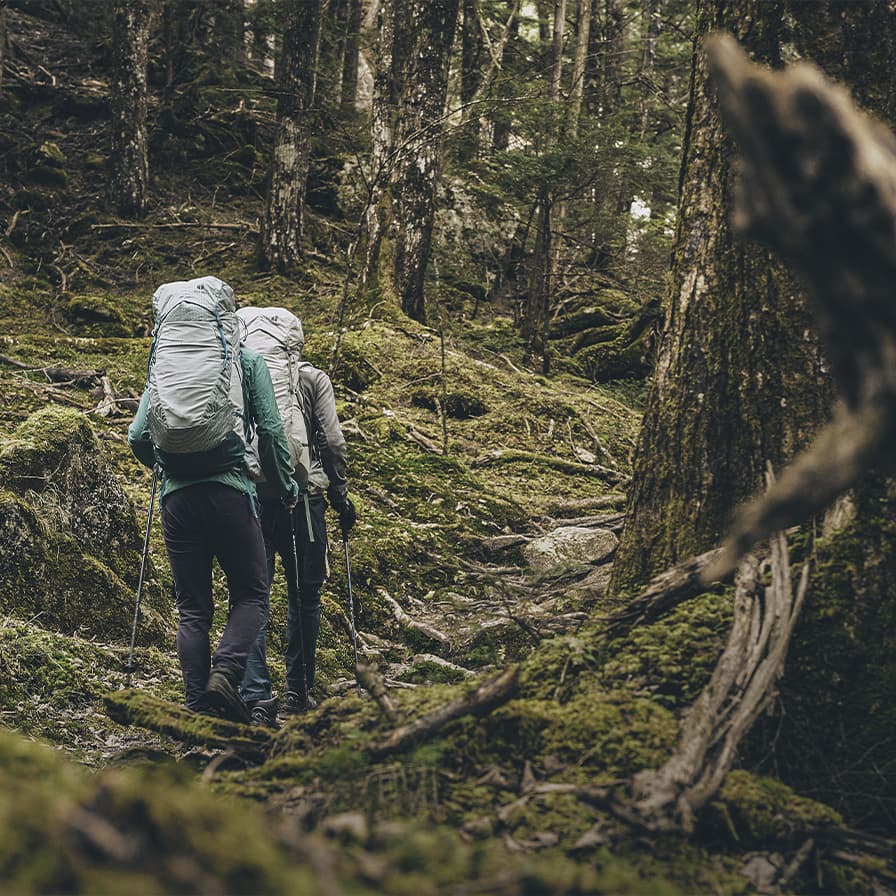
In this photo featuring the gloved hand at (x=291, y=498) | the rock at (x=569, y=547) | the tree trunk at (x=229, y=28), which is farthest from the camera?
the tree trunk at (x=229, y=28)

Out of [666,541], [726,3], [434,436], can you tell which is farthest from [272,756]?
[434,436]

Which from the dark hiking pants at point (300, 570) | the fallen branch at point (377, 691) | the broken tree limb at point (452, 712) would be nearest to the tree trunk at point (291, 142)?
the dark hiking pants at point (300, 570)

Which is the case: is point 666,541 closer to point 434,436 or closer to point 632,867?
point 632,867

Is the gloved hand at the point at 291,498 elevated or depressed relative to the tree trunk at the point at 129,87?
depressed

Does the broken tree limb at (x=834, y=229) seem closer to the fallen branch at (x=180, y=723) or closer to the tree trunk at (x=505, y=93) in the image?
the fallen branch at (x=180, y=723)

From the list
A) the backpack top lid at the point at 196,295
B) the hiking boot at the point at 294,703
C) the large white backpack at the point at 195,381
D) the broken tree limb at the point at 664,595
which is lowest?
the hiking boot at the point at 294,703

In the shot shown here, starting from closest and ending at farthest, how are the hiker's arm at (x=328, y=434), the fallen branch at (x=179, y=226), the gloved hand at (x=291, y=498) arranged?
the gloved hand at (x=291, y=498) < the hiker's arm at (x=328, y=434) < the fallen branch at (x=179, y=226)

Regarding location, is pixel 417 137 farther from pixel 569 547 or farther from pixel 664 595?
pixel 664 595

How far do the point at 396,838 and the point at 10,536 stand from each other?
157 inches

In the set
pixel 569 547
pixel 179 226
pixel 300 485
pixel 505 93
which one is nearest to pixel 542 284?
pixel 505 93

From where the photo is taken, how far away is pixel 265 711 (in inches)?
189

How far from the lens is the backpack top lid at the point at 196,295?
4191 mm

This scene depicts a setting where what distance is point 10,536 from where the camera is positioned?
16.0ft

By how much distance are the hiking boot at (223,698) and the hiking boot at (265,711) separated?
2.10 feet
